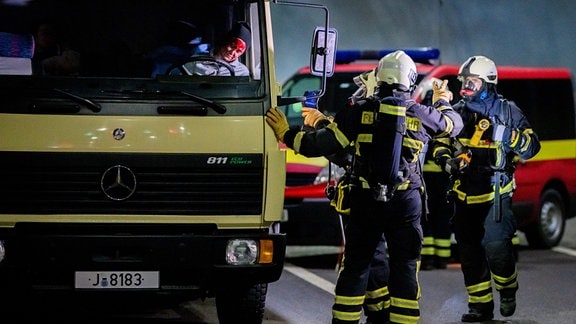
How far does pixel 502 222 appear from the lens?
29.1ft

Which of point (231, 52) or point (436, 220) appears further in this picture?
point (436, 220)

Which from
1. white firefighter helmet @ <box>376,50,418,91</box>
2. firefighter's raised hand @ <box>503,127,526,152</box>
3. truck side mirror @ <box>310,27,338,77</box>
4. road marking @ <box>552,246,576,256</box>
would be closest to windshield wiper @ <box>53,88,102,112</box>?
truck side mirror @ <box>310,27,338,77</box>

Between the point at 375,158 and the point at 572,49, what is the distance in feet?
38.8

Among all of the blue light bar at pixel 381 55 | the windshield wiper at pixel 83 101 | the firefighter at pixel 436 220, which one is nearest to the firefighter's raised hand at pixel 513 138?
the firefighter at pixel 436 220

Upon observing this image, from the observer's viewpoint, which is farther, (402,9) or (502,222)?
(402,9)

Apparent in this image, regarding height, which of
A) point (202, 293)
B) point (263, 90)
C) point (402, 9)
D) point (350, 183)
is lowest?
point (202, 293)

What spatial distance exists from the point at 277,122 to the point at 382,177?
0.74m

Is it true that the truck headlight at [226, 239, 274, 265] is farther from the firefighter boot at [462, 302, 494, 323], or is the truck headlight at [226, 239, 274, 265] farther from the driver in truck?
the firefighter boot at [462, 302, 494, 323]

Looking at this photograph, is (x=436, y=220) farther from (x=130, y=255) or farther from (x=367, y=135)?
(x=130, y=255)

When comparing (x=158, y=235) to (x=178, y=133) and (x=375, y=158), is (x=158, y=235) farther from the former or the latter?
(x=375, y=158)

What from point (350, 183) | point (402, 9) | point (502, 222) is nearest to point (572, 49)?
point (402, 9)

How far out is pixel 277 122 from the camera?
24.2 feet

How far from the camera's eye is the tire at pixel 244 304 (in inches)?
311

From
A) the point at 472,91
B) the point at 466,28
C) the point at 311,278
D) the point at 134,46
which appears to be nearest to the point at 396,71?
the point at 472,91
